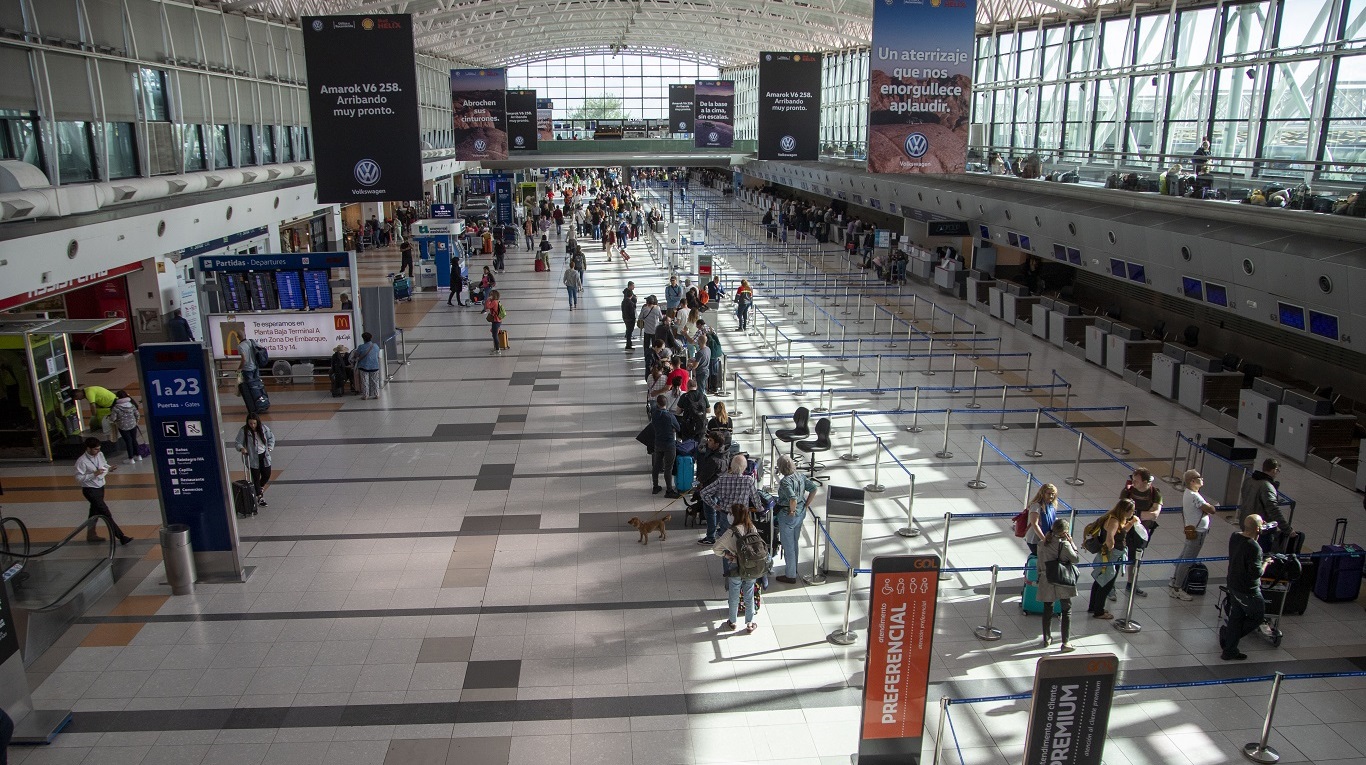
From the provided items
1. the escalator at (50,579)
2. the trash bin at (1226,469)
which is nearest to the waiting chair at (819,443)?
the trash bin at (1226,469)

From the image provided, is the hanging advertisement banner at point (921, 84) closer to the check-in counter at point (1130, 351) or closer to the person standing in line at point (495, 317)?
the check-in counter at point (1130, 351)

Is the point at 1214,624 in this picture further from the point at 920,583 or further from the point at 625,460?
the point at 625,460

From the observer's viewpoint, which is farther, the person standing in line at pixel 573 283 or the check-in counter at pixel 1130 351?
the person standing in line at pixel 573 283

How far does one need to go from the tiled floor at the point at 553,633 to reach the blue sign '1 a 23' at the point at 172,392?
1892mm

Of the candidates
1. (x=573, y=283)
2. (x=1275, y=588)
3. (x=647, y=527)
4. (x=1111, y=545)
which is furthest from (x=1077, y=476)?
(x=573, y=283)

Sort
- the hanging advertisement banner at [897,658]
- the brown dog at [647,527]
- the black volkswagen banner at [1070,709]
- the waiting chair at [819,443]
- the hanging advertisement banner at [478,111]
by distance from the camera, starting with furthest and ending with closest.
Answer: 1. the hanging advertisement banner at [478,111]
2. the waiting chair at [819,443]
3. the brown dog at [647,527]
4. the hanging advertisement banner at [897,658]
5. the black volkswagen banner at [1070,709]

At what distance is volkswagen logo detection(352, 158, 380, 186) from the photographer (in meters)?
13.1

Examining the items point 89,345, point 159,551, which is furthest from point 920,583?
point 89,345

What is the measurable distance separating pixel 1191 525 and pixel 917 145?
7.65 m

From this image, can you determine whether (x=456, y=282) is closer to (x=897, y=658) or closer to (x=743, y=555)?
(x=743, y=555)

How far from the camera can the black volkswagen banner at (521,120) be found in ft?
119

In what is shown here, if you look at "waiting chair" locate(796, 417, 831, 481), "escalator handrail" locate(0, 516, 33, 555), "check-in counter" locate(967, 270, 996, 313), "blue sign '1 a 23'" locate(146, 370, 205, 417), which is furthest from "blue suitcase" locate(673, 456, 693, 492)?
"check-in counter" locate(967, 270, 996, 313)

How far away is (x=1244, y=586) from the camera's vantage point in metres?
7.65

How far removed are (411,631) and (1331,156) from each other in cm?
1724
